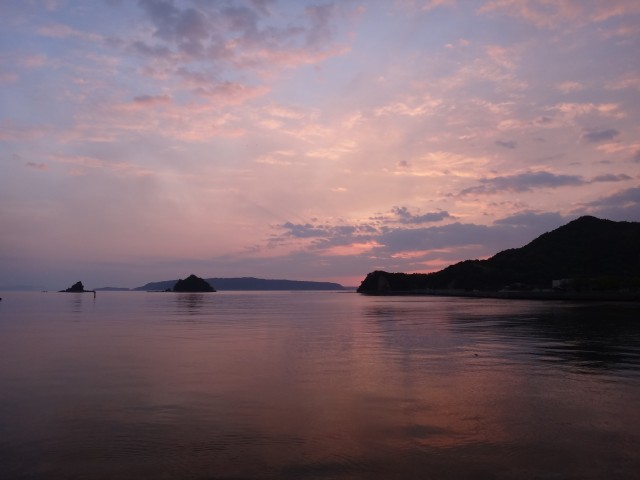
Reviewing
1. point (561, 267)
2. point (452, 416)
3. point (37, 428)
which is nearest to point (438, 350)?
point (452, 416)

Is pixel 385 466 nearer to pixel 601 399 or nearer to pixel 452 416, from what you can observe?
pixel 452 416

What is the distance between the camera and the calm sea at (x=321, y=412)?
1073 cm

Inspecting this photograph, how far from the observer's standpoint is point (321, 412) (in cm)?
1512

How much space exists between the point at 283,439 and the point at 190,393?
6414mm

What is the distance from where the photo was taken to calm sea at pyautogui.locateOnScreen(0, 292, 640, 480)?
1073cm

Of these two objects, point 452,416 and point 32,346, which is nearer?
point 452,416

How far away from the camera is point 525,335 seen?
36594 millimetres

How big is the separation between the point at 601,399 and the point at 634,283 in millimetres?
125322

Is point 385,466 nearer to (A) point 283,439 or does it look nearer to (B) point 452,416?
(A) point 283,439

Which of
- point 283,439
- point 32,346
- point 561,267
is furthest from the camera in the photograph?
point 561,267

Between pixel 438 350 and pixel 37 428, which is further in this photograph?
pixel 438 350

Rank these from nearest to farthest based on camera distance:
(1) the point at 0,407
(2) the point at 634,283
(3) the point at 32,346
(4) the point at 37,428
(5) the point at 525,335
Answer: (4) the point at 37,428 → (1) the point at 0,407 → (3) the point at 32,346 → (5) the point at 525,335 → (2) the point at 634,283

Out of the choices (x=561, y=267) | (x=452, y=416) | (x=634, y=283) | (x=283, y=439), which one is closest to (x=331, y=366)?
(x=452, y=416)

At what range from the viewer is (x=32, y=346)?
3130cm
